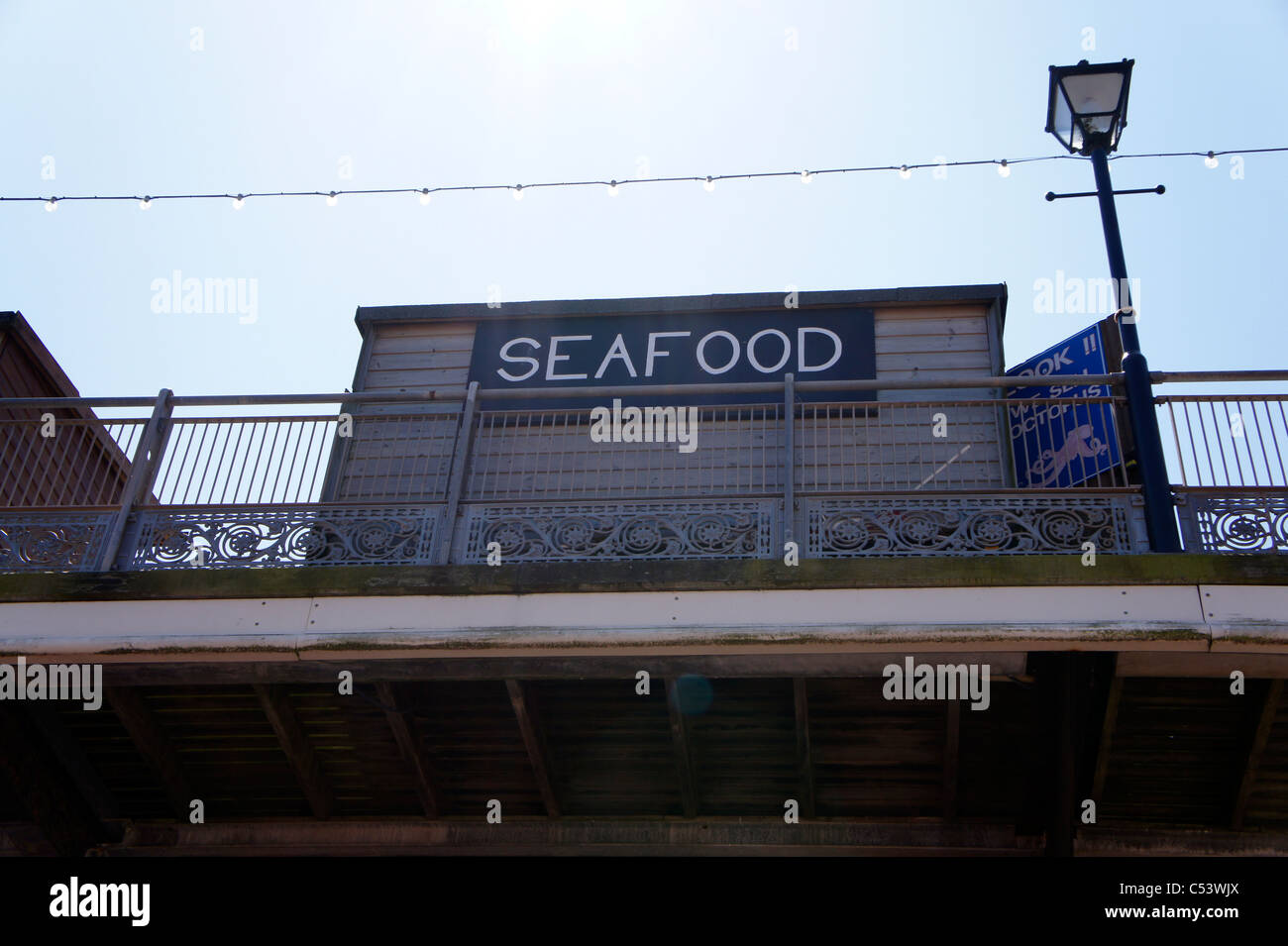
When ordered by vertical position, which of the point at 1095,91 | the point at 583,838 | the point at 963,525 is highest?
the point at 1095,91

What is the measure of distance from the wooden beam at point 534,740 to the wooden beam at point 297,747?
3.93ft

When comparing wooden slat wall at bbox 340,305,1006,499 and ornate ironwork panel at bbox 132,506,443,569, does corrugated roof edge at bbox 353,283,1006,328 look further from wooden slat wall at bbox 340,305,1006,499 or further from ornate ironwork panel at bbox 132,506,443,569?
ornate ironwork panel at bbox 132,506,443,569

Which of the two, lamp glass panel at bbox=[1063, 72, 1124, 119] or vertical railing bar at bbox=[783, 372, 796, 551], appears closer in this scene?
vertical railing bar at bbox=[783, 372, 796, 551]

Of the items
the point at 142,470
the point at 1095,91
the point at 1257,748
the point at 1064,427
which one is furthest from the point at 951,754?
the point at 142,470

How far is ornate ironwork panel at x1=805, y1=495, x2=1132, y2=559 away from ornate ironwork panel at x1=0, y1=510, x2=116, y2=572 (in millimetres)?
3727

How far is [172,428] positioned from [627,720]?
3.04 meters

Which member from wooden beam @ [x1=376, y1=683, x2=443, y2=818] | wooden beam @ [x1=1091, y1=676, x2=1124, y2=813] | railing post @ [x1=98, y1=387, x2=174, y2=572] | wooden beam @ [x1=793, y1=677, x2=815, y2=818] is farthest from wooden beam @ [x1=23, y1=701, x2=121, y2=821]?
wooden beam @ [x1=1091, y1=676, x2=1124, y2=813]

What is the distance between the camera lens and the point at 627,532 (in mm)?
6324

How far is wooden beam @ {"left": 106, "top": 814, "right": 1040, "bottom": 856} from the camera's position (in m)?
6.75

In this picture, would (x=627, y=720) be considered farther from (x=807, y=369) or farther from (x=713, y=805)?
(x=807, y=369)

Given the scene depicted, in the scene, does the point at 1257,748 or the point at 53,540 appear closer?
the point at 1257,748

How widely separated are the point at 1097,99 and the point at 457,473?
4.44 metres

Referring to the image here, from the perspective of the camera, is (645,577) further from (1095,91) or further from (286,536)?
(1095,91)
